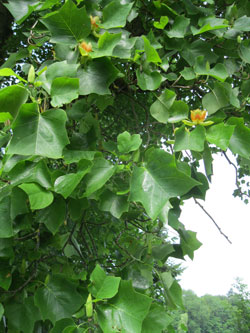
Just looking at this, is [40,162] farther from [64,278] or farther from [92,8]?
[92,8]

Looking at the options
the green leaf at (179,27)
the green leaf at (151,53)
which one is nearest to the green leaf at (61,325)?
the green leaf at (151,53)

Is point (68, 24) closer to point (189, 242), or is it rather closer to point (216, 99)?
point (216, 99)

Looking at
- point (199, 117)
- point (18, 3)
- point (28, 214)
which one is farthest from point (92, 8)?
point (28, 214)

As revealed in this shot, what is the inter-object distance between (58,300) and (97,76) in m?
0.51

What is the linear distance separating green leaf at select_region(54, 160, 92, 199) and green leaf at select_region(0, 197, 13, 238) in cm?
13

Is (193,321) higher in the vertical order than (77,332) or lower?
lower

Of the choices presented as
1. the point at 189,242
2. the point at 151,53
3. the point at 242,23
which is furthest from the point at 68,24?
the point at 189,242

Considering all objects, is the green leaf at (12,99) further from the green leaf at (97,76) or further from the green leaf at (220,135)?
the green leaf at (220,135)

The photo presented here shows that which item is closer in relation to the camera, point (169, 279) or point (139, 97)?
point (169, 279)

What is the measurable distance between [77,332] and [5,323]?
0.32m

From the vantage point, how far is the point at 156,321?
2.58 feet

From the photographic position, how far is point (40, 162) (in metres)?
0.71

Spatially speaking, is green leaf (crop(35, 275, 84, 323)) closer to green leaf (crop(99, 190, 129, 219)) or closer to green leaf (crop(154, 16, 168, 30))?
green leaf (crop(99, 190, 129, 219))

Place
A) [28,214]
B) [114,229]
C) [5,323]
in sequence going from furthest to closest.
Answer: [114,229] → [5,323] → [28,214]
